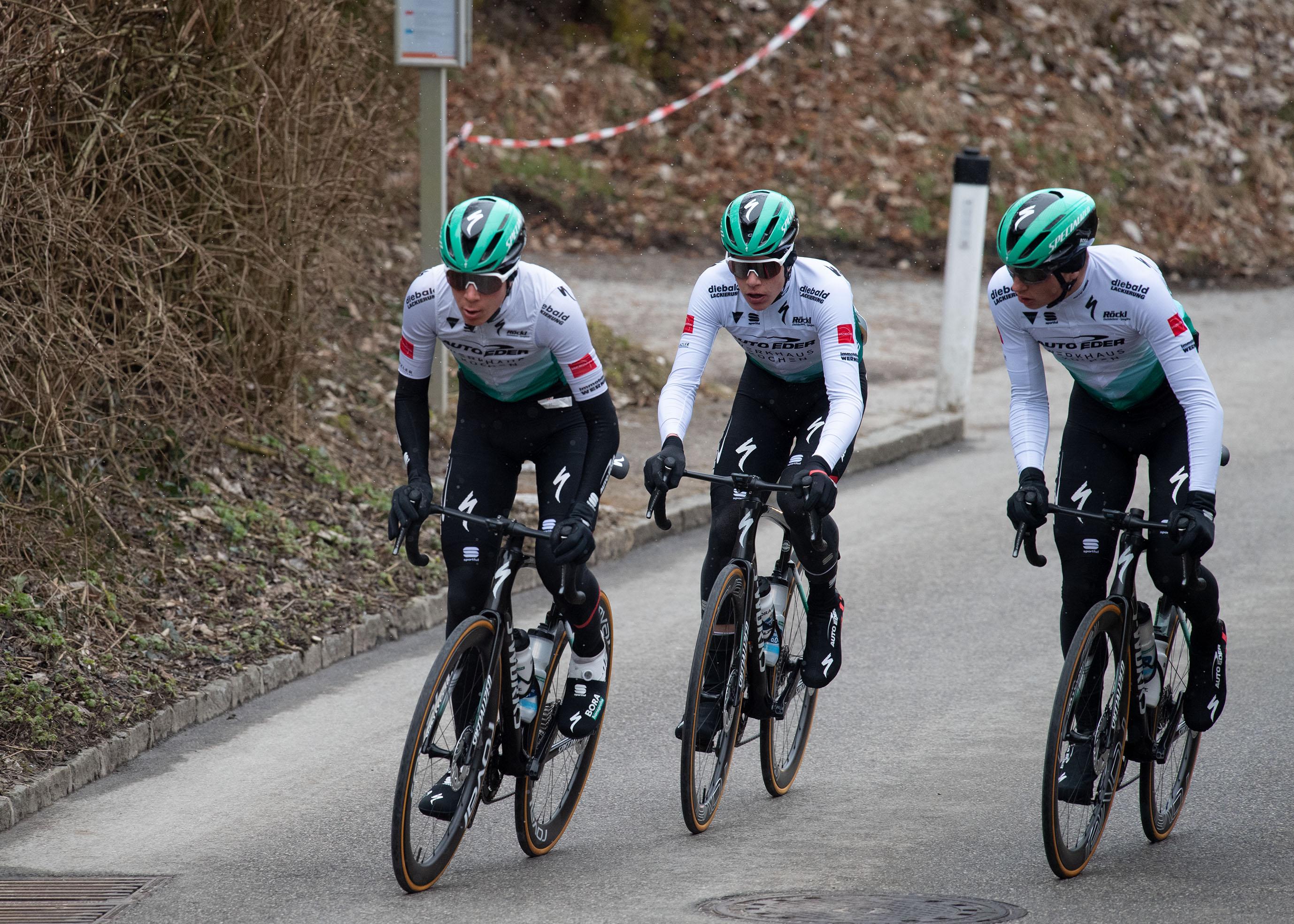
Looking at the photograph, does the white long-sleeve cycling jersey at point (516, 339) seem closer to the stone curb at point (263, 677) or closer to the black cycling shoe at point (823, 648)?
the black cycling shoe at point (823, 648)

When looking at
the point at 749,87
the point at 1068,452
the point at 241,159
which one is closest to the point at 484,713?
the point at 1068,452

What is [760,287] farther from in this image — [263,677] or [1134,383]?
[263,677]

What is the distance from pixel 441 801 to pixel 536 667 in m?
0.62

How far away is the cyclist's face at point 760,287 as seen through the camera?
5.43 meters

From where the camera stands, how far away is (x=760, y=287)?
5445mm

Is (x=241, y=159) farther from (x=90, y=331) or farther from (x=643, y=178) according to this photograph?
(x=643, y=178)

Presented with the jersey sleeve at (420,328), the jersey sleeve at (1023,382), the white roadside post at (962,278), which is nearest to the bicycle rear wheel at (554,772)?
the jersey sleeve at (420,328)

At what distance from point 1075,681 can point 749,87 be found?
Result: 54.0 ft

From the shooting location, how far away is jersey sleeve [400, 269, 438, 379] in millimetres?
5078

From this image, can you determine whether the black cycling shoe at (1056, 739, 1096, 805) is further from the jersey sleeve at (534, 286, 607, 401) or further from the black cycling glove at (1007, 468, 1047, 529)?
the jersey sleeve at (534, 286, 607, 401)

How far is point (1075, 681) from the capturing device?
4660 mm

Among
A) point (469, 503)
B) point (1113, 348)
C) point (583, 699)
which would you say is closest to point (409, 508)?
point (469, 503)

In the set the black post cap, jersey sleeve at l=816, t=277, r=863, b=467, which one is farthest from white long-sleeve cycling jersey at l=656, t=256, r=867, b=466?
the black post cap

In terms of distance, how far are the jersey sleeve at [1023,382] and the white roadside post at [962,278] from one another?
6.86m
